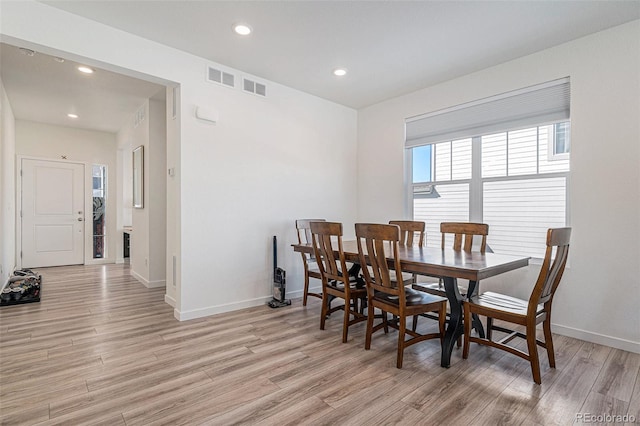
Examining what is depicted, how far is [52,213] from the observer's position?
→ 20.3ft

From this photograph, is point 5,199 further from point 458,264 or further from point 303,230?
point 458,264

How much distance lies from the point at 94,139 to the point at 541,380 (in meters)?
8.05

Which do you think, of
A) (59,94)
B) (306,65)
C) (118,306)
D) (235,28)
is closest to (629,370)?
(306,65)

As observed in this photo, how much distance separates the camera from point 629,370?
229cm

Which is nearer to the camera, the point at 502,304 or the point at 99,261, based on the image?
the point at 502,304

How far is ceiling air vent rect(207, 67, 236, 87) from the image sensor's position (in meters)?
3.47

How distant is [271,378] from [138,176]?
4.25 m

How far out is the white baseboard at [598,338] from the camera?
261 centimetres

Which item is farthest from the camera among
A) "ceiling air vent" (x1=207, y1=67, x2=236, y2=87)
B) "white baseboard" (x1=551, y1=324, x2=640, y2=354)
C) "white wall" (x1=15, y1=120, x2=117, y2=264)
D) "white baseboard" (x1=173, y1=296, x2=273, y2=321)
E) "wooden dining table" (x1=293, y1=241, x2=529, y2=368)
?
"white wall" (x1=15, y1=120, x2=117, y2=264)

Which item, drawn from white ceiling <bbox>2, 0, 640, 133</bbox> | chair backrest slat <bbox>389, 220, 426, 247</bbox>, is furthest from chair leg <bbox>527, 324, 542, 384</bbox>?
white ceiling <bbox>2, 0, 640, 133</bbox>

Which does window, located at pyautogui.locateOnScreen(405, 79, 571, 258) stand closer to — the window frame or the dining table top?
the window frame

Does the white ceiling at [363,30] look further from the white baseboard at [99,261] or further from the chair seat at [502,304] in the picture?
the white baseboard at [99,261]

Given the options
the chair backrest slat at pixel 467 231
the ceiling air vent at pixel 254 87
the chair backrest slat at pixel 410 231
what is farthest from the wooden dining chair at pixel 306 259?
the ceiling air vent at pixel 254 87

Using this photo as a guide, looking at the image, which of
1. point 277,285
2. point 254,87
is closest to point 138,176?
point 254,87
